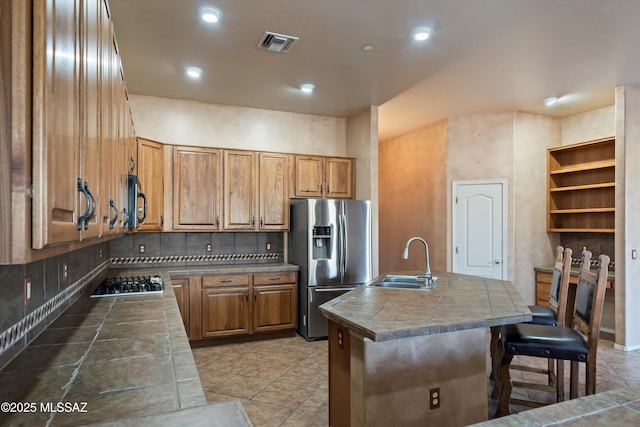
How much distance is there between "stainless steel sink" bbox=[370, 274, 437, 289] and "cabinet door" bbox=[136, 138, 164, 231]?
8.24 feet

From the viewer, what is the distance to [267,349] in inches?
167

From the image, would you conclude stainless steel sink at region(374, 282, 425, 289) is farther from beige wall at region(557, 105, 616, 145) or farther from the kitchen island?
beige wall at region(557, 105, 616, 145)

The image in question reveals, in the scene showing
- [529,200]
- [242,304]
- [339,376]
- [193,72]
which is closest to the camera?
[339,376]

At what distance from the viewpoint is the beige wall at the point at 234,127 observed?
15.1ft

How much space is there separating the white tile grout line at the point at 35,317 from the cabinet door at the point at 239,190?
197 cm

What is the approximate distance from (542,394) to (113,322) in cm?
319

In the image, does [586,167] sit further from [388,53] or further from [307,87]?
[307,87]

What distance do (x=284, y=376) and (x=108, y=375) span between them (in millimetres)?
2372

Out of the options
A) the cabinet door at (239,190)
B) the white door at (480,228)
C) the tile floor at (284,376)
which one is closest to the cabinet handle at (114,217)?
the tile floor at (284,376)

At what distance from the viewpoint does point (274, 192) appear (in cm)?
482

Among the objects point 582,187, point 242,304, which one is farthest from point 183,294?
point 582,187

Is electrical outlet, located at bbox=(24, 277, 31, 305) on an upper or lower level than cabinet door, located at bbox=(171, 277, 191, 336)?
upper

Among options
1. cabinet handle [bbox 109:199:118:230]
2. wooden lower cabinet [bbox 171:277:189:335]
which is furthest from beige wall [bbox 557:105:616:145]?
cabinet handle [bbox 109:199:118:230]

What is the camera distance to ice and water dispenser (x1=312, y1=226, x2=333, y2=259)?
4.55 metres
